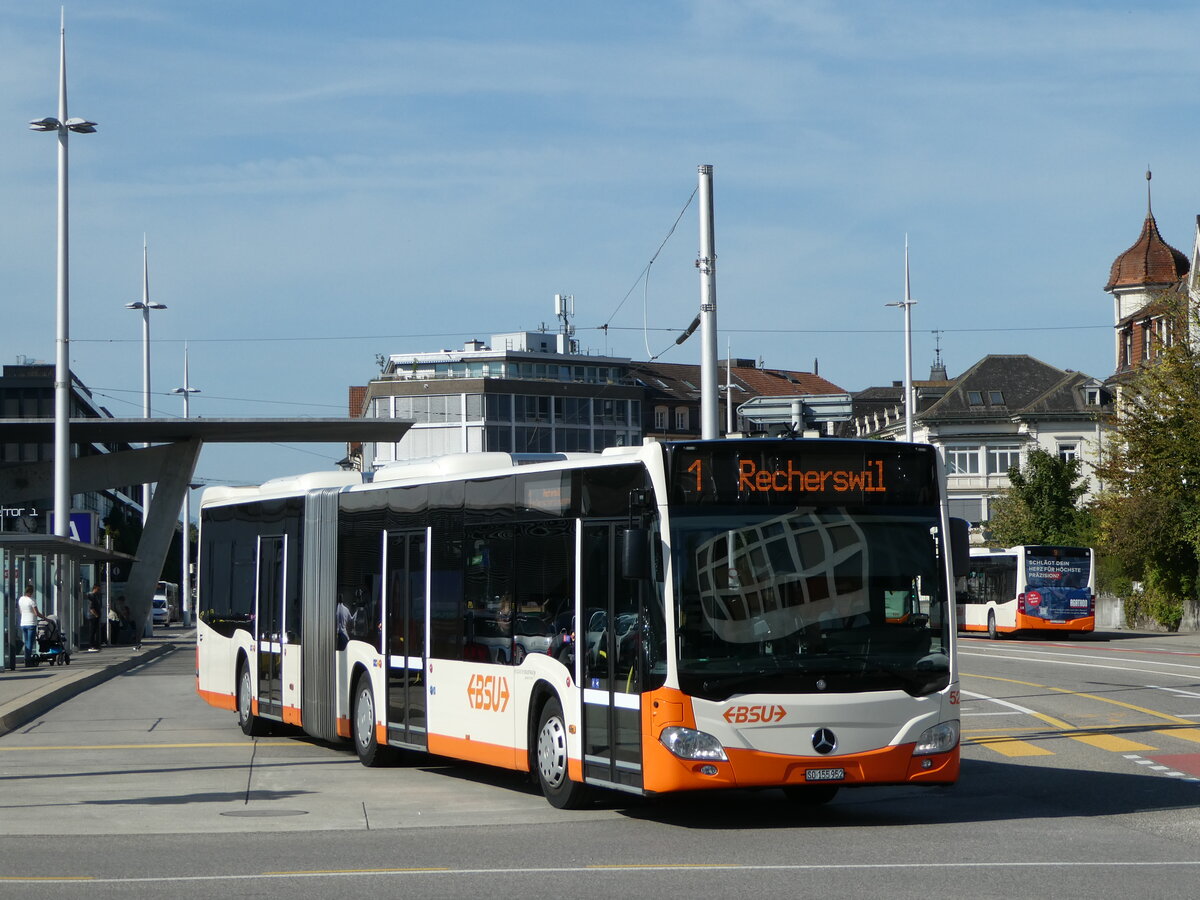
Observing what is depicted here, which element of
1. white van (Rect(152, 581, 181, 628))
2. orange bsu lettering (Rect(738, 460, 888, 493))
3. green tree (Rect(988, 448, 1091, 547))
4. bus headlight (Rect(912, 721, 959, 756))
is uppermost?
green tree (Rect(988, 448, 1091, 547))

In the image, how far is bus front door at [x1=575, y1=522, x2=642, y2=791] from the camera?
11938 millimetres

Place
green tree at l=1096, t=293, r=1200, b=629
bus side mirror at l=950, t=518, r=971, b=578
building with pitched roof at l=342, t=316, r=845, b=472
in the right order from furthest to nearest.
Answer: building with pitched roof at l=342, t=316, r=845, b=472, green tree at l=1096, t=293, r=1200, b=629, bus side mirror at l=950, t=518, r=971, b=578

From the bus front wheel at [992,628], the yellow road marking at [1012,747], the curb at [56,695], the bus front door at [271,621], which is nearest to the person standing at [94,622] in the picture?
the curb at [56,695]

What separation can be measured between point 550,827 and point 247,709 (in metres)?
8.94

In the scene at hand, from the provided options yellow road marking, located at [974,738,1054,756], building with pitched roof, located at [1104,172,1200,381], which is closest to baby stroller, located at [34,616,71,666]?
yellow road marking, located at [974,738,1054,756]

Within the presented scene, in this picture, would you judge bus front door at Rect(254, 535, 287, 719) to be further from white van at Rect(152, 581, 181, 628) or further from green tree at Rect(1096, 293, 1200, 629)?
white van at Rect(152, 581, 181, 628)

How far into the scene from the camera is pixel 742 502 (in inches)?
476

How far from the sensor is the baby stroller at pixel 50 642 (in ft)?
119

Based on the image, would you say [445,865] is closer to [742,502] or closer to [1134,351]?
[742,502]

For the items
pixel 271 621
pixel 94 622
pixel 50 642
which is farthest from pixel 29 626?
pixel 271 621

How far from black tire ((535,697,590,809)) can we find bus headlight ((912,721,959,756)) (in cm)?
249

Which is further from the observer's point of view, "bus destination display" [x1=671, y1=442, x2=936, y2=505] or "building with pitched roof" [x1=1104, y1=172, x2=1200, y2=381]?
"building with pitched roof" [x1=1104, y1=172, x2=1200, y2=381]

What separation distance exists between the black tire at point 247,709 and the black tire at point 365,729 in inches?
123

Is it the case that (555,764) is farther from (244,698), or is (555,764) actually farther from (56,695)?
(56,695)
